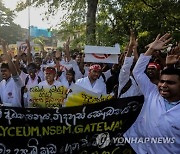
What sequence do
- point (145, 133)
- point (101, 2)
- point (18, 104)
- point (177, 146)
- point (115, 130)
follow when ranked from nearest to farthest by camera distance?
point (177, 146), point (145, 133), point (115, 130), point (18, 104), point (101, 2)

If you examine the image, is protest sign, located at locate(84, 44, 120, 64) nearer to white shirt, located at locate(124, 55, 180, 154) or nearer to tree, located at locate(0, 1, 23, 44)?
white shirt, located at locate(124, 55, 180, 154)

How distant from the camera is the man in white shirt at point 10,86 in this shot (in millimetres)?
5680

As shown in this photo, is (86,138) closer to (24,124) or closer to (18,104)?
(24,124)

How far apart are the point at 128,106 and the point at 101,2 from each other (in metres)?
12.7

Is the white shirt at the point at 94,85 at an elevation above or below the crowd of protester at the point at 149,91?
below

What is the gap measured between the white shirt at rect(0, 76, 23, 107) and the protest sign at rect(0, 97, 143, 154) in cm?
123

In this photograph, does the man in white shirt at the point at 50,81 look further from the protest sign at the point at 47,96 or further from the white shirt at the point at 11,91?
the white shirt at the point at 11,91

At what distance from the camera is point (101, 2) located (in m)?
16.7

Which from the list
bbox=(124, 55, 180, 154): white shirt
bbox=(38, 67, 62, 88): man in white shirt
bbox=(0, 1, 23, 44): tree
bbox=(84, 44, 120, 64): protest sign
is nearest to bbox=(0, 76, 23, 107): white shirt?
bbox=(38, 67, 62, 88): man in white shirt

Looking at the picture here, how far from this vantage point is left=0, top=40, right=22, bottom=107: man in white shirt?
568cm

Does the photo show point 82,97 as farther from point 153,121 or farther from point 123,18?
point 123,18

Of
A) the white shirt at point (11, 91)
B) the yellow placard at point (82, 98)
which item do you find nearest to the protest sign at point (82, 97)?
the yellow placard at point (82, 98)

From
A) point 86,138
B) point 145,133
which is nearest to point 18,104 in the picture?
point 86,138

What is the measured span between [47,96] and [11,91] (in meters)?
0.55
